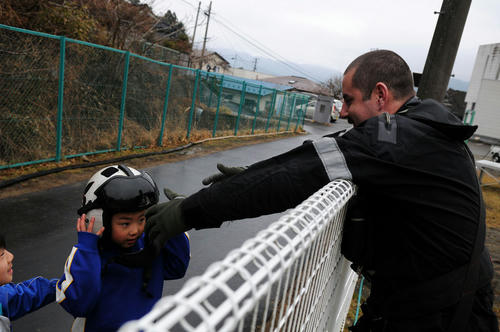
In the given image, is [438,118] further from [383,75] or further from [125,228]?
[125,228]

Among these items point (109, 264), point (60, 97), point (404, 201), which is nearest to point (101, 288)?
point (109, 264)

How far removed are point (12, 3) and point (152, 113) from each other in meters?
3.91


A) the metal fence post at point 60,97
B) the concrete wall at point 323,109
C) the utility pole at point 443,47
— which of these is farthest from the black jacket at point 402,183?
the concrete wall at point 323,109

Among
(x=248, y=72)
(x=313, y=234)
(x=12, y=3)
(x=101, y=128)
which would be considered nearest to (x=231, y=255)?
(x=313, y=234)

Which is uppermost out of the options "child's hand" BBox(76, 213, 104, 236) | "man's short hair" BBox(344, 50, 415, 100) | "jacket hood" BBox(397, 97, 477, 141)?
"man's short hair" BBox(344, 50, 415, 100)

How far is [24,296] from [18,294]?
32 mm

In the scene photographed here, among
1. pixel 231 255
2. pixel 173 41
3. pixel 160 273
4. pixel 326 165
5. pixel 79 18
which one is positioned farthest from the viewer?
pixel 173 41

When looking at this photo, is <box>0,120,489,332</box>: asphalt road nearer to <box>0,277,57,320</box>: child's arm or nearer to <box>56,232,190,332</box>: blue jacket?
<box>0,277,57,320</box>: child's arm

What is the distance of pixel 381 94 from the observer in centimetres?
168

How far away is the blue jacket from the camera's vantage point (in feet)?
5.24

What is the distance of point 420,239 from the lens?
1367 millimetres

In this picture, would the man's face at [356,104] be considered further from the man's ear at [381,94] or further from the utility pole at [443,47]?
the utility pole at [443,47]

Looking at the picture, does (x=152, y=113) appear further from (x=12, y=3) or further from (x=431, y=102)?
(x=431, y=102)

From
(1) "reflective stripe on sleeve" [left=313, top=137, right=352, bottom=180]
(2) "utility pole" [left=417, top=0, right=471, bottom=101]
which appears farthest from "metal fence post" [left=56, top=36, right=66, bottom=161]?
(1) "reflective stripe on sleeve" [left=313, top=137, right=352, bottom=180]
